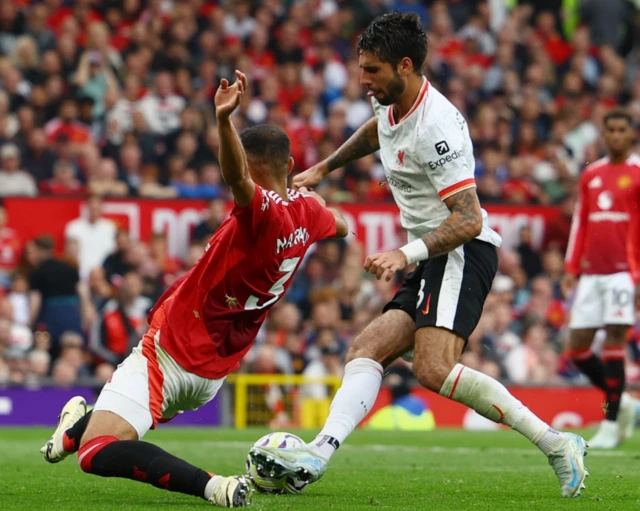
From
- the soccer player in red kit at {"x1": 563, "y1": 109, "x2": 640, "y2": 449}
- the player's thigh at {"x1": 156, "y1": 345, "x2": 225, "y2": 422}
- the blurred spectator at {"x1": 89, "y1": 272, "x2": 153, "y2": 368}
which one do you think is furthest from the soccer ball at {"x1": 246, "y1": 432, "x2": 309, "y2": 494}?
the blurred spectator at {"x1": 89, "y1": 272, "x2": 153, "y2": 368}

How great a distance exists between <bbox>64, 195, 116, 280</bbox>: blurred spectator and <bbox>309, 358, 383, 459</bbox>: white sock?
8734 millimetres

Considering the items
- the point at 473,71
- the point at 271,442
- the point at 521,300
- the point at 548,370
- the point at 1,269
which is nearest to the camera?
Result: the point at 271,442

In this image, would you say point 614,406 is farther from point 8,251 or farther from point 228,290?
point 8,251

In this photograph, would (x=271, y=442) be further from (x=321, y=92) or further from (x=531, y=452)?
(x=321, y=92)

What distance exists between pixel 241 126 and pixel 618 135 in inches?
309

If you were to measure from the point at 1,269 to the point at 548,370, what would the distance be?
6.69 metres

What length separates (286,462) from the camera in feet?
20.6

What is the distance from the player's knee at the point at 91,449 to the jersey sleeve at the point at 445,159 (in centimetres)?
212

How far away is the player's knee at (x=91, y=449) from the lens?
5777 millimetres

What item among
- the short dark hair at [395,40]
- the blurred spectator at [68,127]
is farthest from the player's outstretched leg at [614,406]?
the blurred spectator at [68,127]

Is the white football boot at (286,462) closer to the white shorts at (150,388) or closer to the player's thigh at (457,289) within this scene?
the white shorts at (150,388)

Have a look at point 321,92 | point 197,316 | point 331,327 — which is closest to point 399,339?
point 197,316

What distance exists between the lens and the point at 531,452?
33.5 ft

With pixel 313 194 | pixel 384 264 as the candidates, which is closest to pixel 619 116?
pixel 313 194
